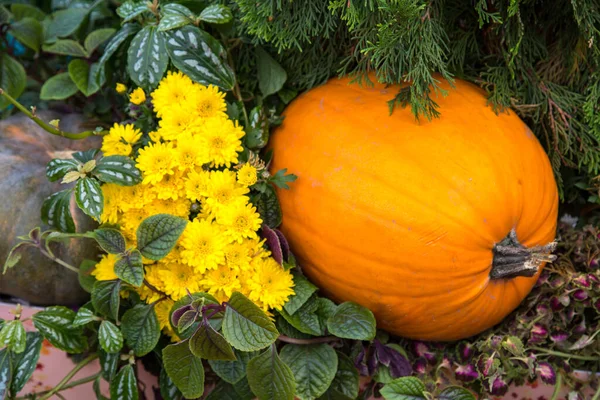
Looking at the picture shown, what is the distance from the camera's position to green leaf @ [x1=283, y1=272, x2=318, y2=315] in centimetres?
97

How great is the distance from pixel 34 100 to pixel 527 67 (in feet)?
3.38

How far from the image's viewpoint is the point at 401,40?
936 millimetres

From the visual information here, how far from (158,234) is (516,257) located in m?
0.54

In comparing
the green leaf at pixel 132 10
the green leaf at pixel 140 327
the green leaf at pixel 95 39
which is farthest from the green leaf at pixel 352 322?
the green leaf at pixel 95 39

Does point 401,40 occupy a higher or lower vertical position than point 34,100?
higher

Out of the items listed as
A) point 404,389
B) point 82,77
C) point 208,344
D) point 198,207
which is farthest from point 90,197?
point 404,389

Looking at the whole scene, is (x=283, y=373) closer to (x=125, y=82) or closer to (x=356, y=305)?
(x=356, y=305)

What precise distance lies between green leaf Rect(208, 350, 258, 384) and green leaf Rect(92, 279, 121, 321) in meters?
0.17

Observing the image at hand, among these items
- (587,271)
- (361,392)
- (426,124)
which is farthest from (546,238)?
(361,392)

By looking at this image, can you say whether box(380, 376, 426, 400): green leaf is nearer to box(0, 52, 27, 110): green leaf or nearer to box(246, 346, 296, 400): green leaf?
box(246, 346, 296, 400): green leaf

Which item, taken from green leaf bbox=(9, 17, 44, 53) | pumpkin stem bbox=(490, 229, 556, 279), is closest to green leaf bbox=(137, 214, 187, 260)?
pumpkin stem bbox=(490, 229, 556, 279)

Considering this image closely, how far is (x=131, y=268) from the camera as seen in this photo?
0.89 m

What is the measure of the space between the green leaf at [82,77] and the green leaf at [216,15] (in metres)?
0.29

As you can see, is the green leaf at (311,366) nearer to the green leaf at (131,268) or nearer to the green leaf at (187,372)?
the green leaf at (187,372)
